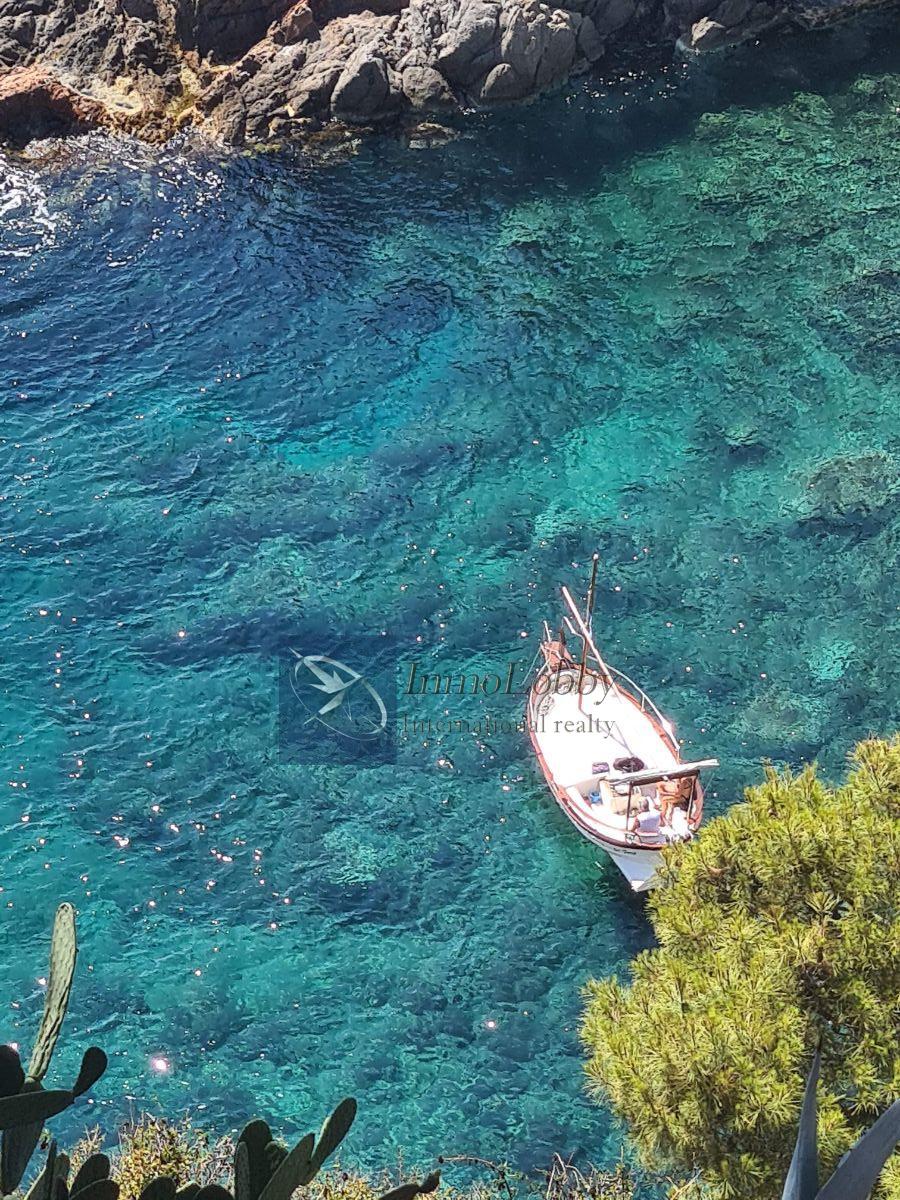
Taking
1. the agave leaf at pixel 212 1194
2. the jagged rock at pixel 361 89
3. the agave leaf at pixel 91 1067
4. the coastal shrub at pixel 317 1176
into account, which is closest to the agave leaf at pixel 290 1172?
the agave leaf at pixel 212 1194

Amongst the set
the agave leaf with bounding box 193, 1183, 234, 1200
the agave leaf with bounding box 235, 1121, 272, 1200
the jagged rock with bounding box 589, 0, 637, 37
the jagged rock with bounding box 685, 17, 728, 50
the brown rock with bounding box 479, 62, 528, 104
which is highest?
the agave leaf with bounding box 193, 1183, 234, 1200

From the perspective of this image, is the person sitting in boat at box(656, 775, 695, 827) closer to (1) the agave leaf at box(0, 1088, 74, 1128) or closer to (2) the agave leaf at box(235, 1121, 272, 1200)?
(2) the agave leaf at box(235, 1121, 272, 1200)

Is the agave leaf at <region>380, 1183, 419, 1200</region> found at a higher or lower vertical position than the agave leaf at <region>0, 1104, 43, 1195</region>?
lower

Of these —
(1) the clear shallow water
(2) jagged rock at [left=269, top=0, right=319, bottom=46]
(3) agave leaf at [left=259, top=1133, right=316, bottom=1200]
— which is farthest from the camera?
(2) jagged rock at [left=269, top=0, right=319, bottom=46]

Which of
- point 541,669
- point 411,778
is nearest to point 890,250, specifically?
point 541,669

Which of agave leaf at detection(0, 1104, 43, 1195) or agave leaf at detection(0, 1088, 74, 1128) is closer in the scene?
agave leaf at detection(0, 1088, 74, 1128)

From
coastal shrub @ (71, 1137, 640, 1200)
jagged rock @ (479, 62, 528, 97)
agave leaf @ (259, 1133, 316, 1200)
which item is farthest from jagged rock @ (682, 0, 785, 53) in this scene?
agave leaf @ (259, 1133, 316, 1200)

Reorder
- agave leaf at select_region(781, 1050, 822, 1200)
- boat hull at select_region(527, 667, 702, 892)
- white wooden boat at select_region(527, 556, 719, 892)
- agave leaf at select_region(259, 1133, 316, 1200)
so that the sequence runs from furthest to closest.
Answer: white wooden boat at select_region(527, 556, 719, 892) → boat hull at select_region(527, 667, 702, 892) → agave leaf at select_region(781, 1050, 822, 1200) → agave leaf at select_region(259, 1133, 316, 1200)
